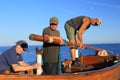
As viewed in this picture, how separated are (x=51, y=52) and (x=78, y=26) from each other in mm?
2510

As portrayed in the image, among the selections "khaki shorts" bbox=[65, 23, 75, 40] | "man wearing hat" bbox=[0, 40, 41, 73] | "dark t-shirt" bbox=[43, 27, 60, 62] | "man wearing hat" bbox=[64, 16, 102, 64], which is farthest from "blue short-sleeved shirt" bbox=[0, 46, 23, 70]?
"khaki shorts" bbox=[65, 23, 75, 40]

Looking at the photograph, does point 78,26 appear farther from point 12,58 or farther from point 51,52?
point 12,58

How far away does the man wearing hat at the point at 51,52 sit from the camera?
28.0 ft

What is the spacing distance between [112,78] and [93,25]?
1.93 metres

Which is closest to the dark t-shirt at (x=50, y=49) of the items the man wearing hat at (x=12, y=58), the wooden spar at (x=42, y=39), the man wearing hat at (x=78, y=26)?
the wooden spar at (x=42, y=39)

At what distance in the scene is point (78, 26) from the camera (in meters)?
10.9

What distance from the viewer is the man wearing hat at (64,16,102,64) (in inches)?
412

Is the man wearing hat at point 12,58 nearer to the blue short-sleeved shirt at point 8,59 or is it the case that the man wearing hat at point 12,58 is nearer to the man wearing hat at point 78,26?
Answer: the blue short-sleeved shirt at point 8,59

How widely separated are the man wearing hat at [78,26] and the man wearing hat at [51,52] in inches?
58.4

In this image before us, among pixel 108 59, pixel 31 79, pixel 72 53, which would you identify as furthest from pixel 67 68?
pixel 31 79

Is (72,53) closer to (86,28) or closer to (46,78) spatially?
(86,28)

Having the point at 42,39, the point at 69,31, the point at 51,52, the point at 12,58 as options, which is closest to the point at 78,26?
the point at 69,31

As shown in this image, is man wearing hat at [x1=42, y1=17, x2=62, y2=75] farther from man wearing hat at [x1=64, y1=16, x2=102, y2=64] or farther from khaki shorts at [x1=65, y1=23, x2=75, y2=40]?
khaki shorts at [x1=65, y1=23, x2=75, y2=40]

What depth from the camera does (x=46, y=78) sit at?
721 cm
